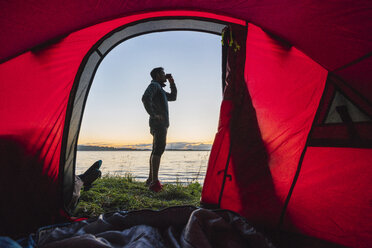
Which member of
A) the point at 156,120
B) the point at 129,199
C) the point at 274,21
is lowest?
the point at 129,199

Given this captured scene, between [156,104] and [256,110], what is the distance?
1.81m

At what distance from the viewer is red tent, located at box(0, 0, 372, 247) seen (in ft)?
4.19

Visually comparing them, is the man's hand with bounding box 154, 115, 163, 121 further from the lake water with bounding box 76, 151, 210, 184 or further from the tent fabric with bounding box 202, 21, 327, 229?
the tent fabric with bounding box 202, 21, 327, 229

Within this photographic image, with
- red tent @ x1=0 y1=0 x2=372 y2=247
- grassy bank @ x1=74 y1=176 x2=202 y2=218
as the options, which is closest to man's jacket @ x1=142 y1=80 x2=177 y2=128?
grassy bank @ x1=74 y1=176 x2=202 y2=218

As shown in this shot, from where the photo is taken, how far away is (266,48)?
5.54ft

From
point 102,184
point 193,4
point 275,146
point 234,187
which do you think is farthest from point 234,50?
point 102,184

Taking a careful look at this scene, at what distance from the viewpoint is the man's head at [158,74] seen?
336 cm

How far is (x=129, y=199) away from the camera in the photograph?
2.49m

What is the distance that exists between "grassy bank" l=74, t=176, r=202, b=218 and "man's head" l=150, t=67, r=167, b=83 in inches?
66.9

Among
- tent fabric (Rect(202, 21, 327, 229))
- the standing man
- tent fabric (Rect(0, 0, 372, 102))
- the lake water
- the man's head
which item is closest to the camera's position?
tent fabric (Rect(0, 0, 372, 102))

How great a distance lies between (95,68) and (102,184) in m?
1.94

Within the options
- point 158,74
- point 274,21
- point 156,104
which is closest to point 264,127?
point 274,21

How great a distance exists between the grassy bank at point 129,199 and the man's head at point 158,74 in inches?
66.9

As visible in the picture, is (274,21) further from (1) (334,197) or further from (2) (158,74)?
(2) (158,74)
